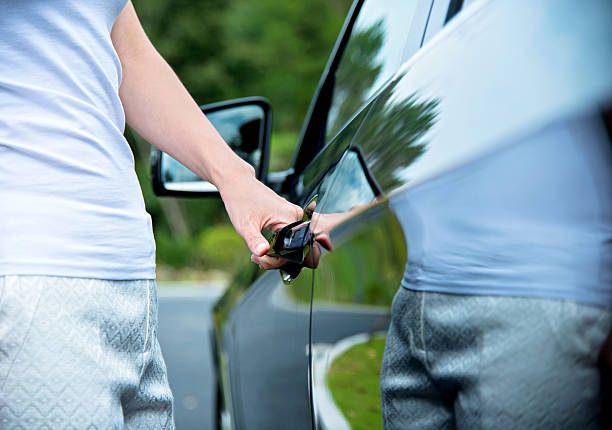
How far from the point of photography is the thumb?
1227 mm

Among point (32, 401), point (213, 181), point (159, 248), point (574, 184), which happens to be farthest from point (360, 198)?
point (159, 248)

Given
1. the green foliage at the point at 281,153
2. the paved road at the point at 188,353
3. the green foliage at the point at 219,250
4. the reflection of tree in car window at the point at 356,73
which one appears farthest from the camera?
the green foliage at the point at 281,153

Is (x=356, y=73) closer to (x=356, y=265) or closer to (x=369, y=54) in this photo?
(x=369, y=54)

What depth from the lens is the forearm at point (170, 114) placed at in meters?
1.32

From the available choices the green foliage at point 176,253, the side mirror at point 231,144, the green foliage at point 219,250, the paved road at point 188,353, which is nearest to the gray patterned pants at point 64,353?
the side mirror at point 231,144

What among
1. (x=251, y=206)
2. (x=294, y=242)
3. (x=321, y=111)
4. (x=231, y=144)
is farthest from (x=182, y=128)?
(x=321, y=111)

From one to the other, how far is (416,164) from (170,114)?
566 millimetres

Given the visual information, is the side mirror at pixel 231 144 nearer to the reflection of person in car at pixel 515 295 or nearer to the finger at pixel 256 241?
the finger at pixel 256 241

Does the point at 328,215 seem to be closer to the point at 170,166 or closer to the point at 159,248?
the point at 170,166

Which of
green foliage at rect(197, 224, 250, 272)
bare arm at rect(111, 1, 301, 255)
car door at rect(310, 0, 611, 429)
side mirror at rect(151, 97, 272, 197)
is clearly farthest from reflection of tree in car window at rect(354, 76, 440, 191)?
green foliage at rect(197, 224, 250, 272)

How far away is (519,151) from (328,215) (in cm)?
51

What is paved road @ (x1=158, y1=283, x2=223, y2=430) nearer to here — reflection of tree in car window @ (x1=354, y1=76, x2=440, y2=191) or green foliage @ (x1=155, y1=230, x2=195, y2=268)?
reflection of tree in car window @ (x1=354, y1=76, x2=440, y2=191)

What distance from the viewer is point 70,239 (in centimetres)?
94

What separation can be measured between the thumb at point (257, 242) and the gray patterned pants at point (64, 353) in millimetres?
285
